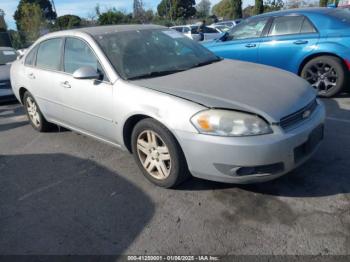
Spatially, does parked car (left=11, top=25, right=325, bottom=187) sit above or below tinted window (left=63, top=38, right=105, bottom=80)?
below

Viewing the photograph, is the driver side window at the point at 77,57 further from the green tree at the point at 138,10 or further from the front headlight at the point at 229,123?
the green tree at the point at 138,10

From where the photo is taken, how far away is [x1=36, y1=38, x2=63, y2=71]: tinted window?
170 inches

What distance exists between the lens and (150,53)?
149 inches

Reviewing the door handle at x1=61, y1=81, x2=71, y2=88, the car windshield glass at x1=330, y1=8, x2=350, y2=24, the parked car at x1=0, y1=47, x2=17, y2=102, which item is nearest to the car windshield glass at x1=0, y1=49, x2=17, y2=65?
the parked car at x1=0, y1=47, x2=17, y2=102

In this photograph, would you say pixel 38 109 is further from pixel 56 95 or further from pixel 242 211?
pixel 242 211

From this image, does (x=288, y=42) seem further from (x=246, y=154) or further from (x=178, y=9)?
(x=178, y=9)

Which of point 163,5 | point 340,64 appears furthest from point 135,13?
point 340,64

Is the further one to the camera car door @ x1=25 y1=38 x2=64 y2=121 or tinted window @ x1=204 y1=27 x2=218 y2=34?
tinted window @ x1=204 y1=27 x2=218 y2=34

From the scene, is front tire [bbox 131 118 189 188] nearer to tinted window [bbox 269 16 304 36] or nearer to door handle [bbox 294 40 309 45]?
door handle [bbox 294 40 309 45]

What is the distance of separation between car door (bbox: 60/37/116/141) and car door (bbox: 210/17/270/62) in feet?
11.5

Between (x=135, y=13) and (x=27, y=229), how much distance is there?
190 feet

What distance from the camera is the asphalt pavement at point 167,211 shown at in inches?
98.7

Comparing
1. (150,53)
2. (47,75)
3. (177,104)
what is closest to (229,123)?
(177,104)

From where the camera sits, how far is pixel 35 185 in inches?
143
